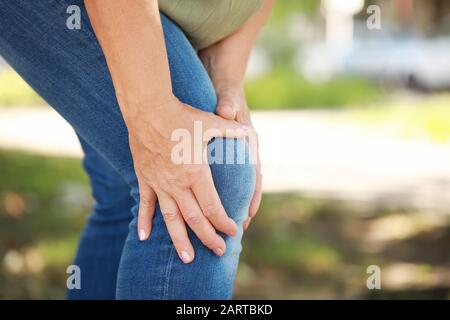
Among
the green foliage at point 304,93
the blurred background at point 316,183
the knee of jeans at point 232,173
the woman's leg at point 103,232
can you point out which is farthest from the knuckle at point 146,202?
the green foliage at point 304,93

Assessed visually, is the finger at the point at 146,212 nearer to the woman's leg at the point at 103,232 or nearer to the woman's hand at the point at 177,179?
the woman's hand at the point at 177,179

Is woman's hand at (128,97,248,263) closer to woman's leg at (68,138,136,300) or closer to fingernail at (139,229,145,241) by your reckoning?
fingernail at (139,229,145,241)

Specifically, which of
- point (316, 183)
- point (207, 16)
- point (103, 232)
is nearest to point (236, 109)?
point (207, 16)

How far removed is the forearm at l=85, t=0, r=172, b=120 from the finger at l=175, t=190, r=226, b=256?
0.15 metres

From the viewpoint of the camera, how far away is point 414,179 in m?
5.46

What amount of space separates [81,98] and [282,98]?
9.75 m

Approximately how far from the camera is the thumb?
44.9 inches

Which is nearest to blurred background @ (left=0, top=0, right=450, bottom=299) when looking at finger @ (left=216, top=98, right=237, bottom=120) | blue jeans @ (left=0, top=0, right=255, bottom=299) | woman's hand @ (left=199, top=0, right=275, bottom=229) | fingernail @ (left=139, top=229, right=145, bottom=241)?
woman's hand @ (left=199, top=0, right=275, bottom=229)

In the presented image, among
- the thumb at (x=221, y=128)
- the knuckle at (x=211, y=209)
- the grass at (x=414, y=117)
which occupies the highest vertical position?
the grass at (x=414, y=117)

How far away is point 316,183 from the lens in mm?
5309

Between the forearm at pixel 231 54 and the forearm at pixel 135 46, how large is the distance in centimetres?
32

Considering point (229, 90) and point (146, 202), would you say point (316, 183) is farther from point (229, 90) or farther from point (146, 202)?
point (146, 202)

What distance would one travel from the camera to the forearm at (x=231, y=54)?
1411 mm

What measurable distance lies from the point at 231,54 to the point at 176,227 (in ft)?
1.39
